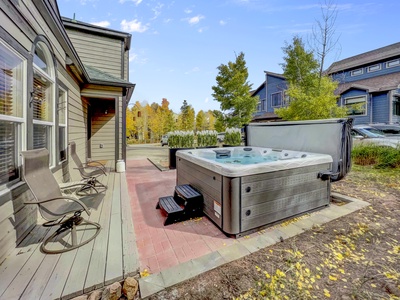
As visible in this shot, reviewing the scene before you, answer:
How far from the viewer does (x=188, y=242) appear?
7.98ft

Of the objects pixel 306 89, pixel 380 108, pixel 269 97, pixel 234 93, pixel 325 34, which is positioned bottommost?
pixel 306 89

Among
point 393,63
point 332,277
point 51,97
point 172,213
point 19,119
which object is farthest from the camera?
point 393,63

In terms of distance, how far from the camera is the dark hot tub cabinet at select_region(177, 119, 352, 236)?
2.51 m

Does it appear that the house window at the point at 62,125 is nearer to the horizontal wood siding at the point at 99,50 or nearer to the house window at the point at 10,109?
the house window at the point at 10,109

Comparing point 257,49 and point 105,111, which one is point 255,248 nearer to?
point 105,111

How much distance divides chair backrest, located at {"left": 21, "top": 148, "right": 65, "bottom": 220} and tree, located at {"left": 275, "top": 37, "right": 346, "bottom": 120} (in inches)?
291

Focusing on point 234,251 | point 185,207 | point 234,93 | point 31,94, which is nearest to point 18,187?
point 31,94

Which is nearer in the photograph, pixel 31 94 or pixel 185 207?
pixel 31 94

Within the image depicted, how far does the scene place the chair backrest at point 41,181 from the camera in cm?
202

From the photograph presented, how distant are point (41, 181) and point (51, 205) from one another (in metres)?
0.35

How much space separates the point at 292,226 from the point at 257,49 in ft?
31.6

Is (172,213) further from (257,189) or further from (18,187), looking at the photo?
(18,187)

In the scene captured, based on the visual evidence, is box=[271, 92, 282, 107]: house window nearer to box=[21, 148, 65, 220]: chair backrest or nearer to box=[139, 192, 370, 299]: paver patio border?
box=[139, 192, 370, 299]: paver patio border

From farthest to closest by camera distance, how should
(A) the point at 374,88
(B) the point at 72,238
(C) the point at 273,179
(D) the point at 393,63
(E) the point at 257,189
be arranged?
1. (D) the point at 393,63
2. (A) the point at 374,88
3. (C) the point at 273,179
4. (E) the point at 257,189
5. (B) the point at 72,238
